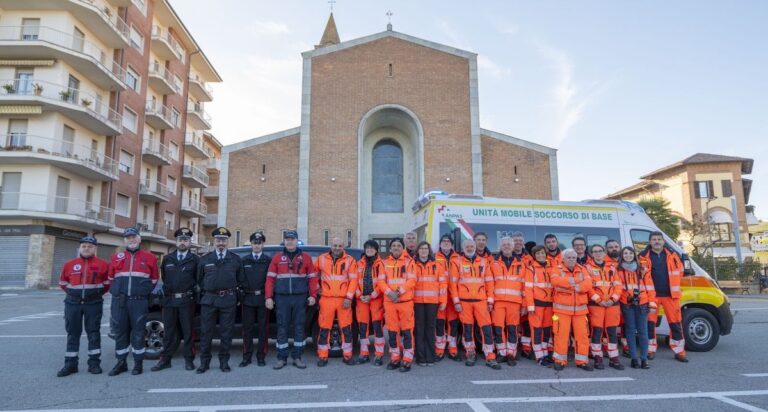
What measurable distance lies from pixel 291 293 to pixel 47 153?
23.1 m

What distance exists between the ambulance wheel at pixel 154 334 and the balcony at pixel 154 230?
87.2ft

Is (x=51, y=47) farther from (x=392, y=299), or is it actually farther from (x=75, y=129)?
(x=392, y=299)

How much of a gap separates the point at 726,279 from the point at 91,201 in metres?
35.7

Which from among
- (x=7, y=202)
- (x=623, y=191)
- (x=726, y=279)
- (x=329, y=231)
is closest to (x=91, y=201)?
(x=7, y=202)

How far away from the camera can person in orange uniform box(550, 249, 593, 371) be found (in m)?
6.38

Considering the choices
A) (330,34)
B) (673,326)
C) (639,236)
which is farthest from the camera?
(330,34)

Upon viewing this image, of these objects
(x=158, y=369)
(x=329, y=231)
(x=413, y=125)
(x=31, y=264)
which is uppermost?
(x=413, y=125)

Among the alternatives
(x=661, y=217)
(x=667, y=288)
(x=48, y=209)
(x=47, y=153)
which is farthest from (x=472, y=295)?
(x=661, y=217)

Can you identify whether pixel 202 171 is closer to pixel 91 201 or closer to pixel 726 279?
pixel 91 201

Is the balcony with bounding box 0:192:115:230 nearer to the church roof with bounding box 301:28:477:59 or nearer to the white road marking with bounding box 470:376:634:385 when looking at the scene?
the church roof with bounding box 301:28:477:59

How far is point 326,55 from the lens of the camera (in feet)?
75.0

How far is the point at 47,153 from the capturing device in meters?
23.3

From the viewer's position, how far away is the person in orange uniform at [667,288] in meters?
6.97

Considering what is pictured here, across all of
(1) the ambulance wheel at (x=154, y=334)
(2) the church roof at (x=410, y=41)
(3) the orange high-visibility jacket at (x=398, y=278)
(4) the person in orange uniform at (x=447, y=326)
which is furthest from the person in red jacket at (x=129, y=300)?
(2) the church roof at (x=410, y=41)
